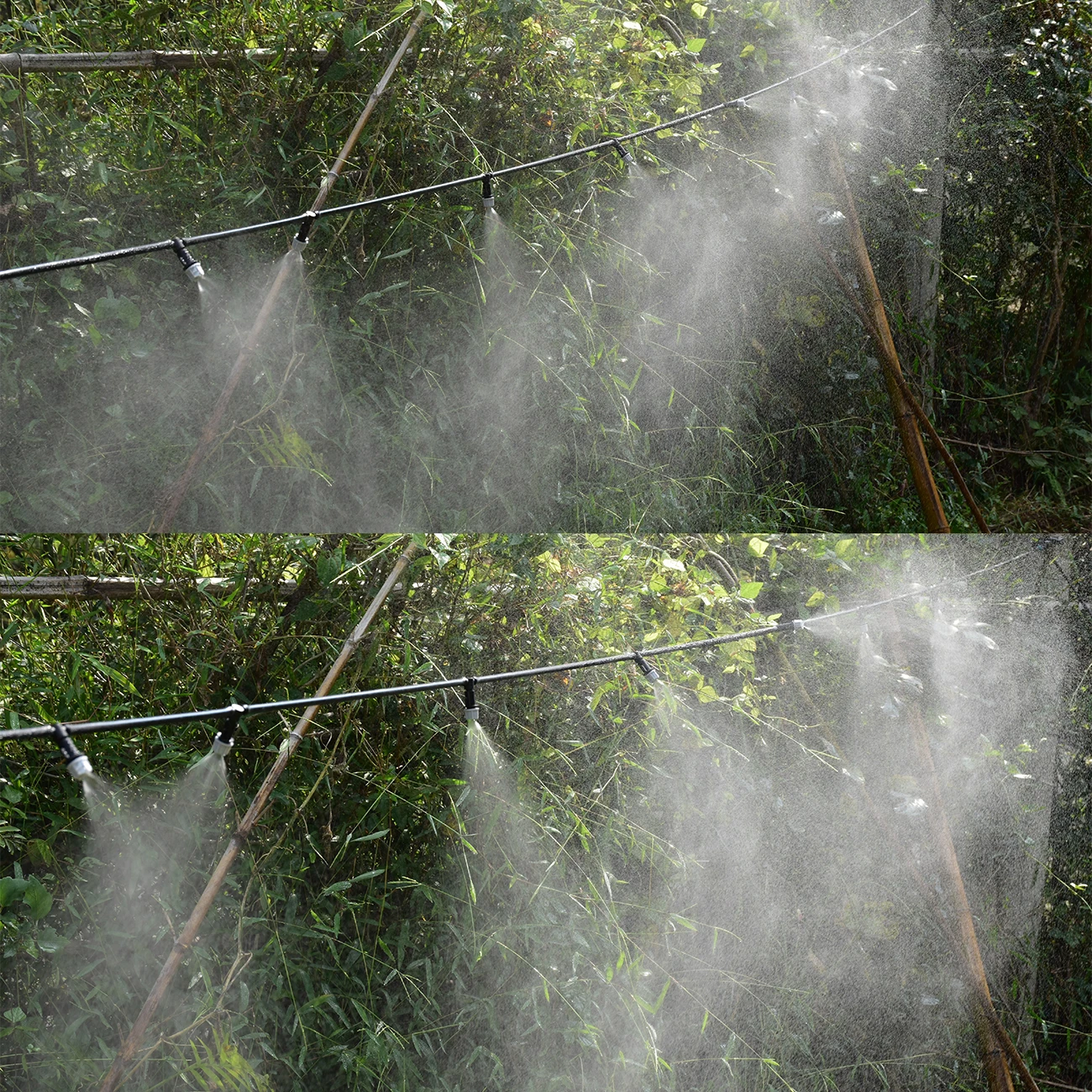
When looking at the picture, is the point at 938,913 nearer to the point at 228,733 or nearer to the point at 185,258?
the point at 228,733

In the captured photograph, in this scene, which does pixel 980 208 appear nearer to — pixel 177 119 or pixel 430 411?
pixel 430 411

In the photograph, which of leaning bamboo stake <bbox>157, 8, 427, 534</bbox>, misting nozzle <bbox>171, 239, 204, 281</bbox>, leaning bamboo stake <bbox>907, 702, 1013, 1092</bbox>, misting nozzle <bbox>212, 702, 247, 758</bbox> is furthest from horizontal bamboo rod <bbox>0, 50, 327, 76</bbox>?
leaning bamboo stake <bbox>907, 702, 1013, 1092</bbox>

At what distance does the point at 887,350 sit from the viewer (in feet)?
7.53

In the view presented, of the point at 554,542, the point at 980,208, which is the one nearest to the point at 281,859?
the point at 554,542

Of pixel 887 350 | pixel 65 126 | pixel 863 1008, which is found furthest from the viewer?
pixel 887 350

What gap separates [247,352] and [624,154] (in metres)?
0.76

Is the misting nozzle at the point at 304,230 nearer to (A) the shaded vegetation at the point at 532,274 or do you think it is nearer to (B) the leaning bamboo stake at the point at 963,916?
(A) the shaded vegetation at the point at 532,274

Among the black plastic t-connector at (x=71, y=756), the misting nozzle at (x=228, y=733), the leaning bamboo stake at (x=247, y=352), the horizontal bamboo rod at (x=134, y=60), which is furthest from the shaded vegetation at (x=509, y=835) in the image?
the horizontal bamboo rod at (x=134, y=60)

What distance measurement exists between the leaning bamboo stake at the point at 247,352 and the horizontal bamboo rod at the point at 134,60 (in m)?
0.17

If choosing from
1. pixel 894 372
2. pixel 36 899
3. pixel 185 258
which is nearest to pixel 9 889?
pixel 36 899

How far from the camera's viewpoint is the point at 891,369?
229cm

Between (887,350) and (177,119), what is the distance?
150cm

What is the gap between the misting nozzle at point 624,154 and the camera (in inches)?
71.5

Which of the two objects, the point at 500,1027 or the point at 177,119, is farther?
the point at 177,119
